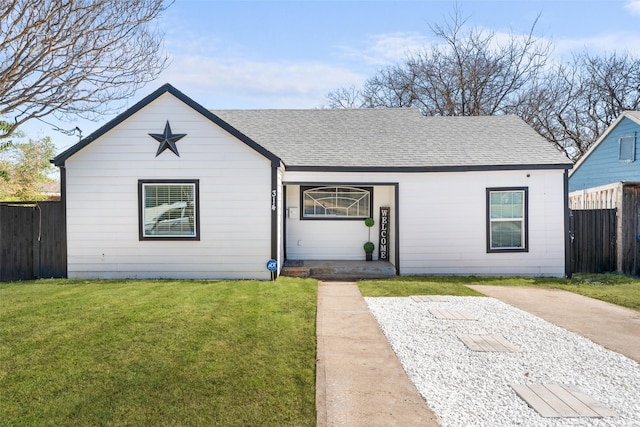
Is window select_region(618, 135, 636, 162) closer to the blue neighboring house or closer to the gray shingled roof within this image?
the blue neighboring house

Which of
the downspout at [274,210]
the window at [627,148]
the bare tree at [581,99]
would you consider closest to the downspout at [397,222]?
the downspout at [274,210]

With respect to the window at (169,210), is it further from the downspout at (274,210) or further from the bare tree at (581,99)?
the bare tree at (581,99)

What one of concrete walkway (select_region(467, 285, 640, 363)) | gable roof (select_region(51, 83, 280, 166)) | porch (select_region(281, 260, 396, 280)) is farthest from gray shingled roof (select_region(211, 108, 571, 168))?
concrete walkway (select_region(467, 285, 640, 363))

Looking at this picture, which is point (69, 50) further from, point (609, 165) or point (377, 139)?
point (609, 165)

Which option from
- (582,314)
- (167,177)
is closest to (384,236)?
(582,314)

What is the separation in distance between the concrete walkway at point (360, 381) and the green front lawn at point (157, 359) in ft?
0.47

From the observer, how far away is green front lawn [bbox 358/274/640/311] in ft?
26.8

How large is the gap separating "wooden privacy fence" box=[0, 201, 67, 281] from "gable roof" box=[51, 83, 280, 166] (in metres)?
1.22

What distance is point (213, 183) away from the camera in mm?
9375

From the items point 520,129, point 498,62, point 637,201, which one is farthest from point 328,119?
point 498,62

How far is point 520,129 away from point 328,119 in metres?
5.84

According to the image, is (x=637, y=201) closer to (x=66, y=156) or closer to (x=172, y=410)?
(x=172, y=410)

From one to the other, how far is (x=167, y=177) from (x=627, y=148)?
53.5 feet

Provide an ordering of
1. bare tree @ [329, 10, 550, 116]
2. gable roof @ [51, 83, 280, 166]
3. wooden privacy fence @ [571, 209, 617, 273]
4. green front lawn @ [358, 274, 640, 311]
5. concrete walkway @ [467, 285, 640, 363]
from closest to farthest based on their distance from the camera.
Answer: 1. concrete walkway @ [467, 285, 640, 363]
2. green front lawn @ [358, 274, 640, 311]
3. gable roof @ [51, 83, 280, 166]
4. wooden privacy fence @ [571, 209, 617, 273]
5. bare tree @ [329, 10, 550, 116]
